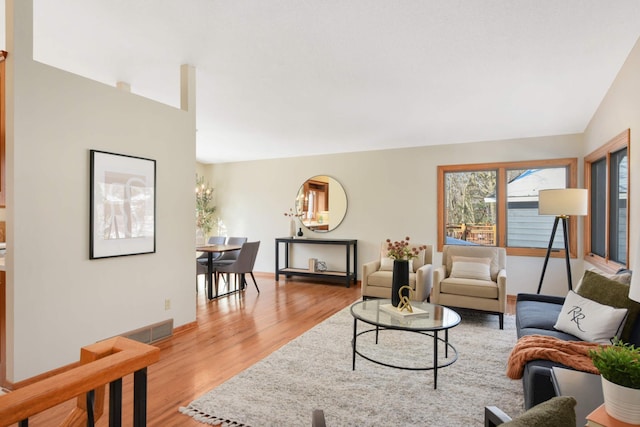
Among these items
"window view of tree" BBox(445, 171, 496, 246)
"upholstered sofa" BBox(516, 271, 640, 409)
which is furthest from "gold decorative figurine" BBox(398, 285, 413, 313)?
"window view of tree" BBox(445, 171, 496, 246)

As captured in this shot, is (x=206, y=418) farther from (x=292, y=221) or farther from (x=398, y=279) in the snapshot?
(x=292, y=221)

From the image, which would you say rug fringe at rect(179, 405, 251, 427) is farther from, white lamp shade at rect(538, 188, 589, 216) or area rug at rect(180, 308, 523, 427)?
white lamp shade at rect(538, 188, 589, 216)

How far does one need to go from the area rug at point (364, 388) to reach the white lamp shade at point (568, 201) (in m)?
1.57

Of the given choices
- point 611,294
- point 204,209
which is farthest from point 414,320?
point 204,209

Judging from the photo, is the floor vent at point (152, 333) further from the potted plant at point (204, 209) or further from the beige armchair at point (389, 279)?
the potted plant at point (204, 209)

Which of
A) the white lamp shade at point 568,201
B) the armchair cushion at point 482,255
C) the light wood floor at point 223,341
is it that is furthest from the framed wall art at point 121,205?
the white lamp shade at point 568,201

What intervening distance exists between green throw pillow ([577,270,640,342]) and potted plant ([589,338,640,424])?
4.62ft

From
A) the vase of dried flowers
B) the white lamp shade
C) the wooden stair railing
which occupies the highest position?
the white lamp shade

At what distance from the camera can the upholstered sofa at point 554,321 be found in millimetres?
1797

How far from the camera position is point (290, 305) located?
493 centimetres

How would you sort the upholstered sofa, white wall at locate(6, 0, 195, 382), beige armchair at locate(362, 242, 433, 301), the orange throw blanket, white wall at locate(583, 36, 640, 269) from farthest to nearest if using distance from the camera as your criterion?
beige armchair at locate(362, 242, 433, 301)
white wall at locate(583, 36, 640, 269)
white wall at locate(6, 0, 195, 382)
the orange throw blanket
the upholstered sofa

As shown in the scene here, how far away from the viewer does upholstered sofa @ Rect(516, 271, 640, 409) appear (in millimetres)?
1797

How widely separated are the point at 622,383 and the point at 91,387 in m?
1.51

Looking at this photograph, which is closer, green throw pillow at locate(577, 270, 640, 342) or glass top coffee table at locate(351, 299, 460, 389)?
green throw pillow at locate(577, 270, 640, 342)
